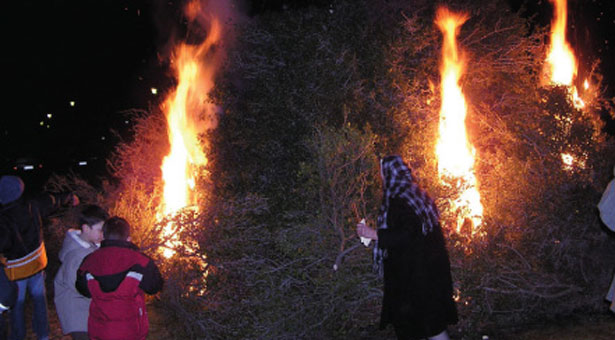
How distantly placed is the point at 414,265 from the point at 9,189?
4.11 metres

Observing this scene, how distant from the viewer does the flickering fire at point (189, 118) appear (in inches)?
333

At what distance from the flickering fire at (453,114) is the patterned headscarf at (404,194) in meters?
3.20

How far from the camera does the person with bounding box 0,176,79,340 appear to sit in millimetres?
4449

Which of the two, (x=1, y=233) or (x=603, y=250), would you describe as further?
(x=603, y=250)

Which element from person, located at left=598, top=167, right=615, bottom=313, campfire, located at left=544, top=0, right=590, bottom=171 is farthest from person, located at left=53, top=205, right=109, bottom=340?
campfire, located at left=544, top=0, right=590, bottom=171

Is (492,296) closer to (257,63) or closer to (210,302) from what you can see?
(210,302)

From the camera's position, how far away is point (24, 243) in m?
4.52

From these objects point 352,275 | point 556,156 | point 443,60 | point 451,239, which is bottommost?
point 352,275

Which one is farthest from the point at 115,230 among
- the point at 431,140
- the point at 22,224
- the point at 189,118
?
the point at 189,118

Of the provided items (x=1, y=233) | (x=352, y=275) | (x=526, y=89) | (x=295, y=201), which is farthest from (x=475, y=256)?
(x=1, y=233)

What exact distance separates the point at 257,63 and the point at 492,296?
16.8ft

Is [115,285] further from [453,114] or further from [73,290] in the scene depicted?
[453,114]

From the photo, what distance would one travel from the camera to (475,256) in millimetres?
4965

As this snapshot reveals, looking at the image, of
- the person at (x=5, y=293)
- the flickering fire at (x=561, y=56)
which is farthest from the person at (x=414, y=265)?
the flickering fire at (x=561, y=56)
